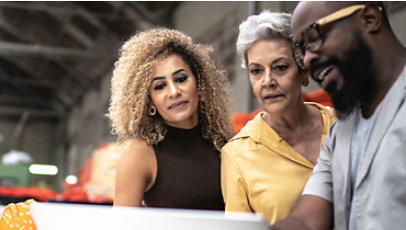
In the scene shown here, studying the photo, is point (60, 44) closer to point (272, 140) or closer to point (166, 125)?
point (166, 125)

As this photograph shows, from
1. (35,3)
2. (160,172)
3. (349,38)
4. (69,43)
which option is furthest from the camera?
(69,43)

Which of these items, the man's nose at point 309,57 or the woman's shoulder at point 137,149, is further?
the woman's shoulder at point 137,149

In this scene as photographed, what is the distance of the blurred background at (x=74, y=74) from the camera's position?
5.88 metres

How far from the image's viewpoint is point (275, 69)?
5.04 ft

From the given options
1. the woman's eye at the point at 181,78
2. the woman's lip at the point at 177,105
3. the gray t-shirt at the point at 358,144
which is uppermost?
the woman's eye at the point at 181,78

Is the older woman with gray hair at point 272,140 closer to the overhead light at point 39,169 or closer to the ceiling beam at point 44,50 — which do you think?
the overhead light at point 39,169

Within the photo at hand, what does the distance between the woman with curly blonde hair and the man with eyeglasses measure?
2.34 feet

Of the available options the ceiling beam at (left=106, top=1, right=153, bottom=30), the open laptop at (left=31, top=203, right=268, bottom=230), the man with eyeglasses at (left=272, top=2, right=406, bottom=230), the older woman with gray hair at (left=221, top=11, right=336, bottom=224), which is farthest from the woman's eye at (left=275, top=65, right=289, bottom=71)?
the ceiling beam at (left=106, top=1, right=153, bottom=30)

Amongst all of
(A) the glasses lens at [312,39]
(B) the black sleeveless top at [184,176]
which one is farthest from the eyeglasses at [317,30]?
(B) the black sleeveless top at [184,176]

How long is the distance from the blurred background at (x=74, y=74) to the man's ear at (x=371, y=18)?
3.93 feet

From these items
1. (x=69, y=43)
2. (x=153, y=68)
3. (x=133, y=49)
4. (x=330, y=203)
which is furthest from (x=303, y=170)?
(x=69, y=43)

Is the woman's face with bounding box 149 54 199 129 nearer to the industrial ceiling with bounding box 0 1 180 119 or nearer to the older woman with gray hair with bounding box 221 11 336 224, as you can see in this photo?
the older woman with gray hair with bounding box 221 11 336 224

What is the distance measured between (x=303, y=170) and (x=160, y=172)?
0.56 meters

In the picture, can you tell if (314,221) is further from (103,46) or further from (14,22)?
(14,22)
